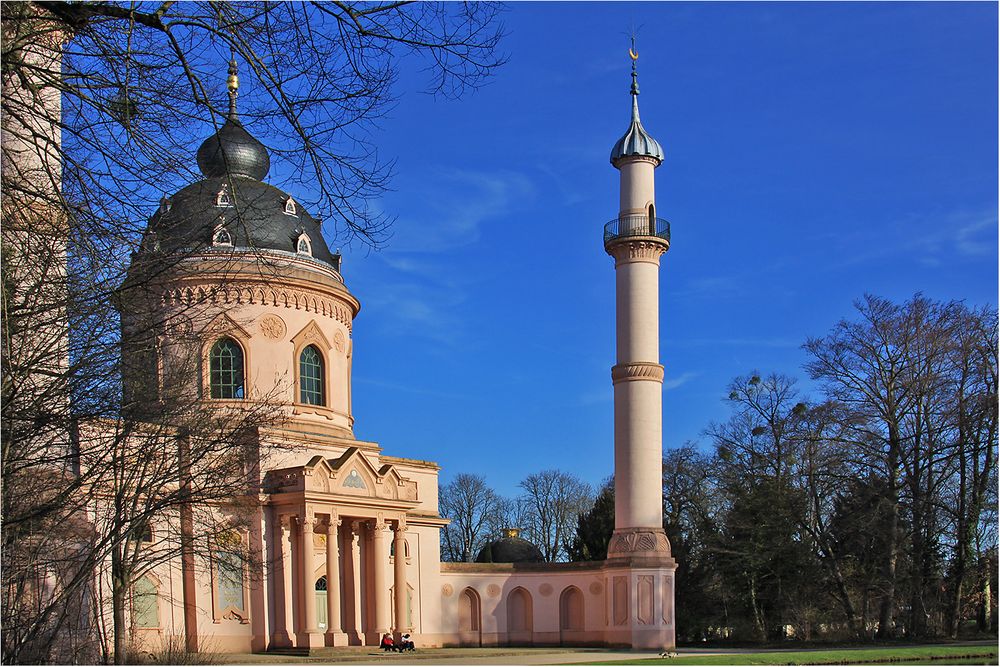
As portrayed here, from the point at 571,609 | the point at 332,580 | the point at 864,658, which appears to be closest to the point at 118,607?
the point at 332,580

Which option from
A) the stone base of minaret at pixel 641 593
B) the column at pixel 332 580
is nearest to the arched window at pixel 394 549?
the column at pixel 332 580

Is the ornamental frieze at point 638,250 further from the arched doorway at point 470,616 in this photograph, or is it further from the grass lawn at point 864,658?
the grass lawn at point 864,658

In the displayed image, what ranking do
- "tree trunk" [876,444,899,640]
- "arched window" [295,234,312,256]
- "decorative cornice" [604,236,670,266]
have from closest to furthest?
"arched window" [295,234,312,256]
"tree trunk" [876,444,899,640]
"decorative cornice" [604,236,670,266]

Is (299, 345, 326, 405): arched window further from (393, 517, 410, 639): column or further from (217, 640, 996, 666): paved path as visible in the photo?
(217, 640, 996, 666): paved path

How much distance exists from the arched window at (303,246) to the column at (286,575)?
944cm

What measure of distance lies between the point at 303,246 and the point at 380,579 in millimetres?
11635

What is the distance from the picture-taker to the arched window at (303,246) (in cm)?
4272

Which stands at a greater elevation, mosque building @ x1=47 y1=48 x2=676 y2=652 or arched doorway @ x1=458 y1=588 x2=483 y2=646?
mosque building @ x1=47 y1=48 x2=676 y2=652

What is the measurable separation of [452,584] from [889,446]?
53.9 feet

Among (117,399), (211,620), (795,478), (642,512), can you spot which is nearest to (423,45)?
(117,399)

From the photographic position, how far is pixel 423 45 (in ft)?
33.3

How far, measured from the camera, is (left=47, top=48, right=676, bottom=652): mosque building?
37781 millimetres

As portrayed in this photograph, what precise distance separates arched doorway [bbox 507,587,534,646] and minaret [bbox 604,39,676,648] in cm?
412

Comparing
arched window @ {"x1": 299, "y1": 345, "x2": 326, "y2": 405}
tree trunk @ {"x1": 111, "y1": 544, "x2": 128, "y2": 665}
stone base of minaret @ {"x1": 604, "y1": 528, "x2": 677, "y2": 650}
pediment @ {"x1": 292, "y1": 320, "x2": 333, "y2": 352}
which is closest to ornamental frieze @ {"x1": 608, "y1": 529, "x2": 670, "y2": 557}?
stone base of minaret @ {"x1": 604, "y1": 528, "x2": 677, "y2": 650}
